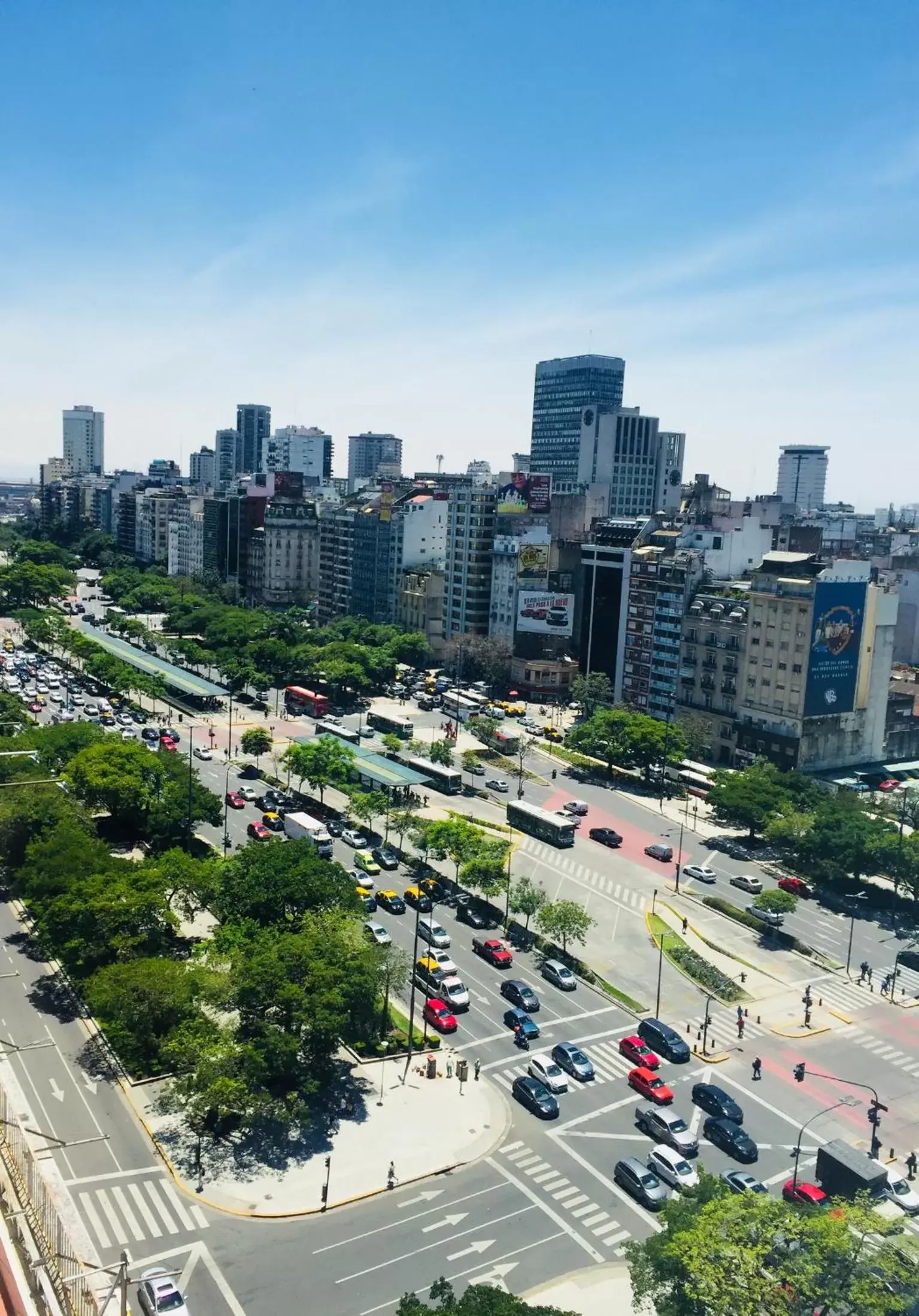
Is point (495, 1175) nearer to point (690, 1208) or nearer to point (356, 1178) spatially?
point (356, 1178)

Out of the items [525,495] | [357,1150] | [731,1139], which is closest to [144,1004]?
[357,1150]

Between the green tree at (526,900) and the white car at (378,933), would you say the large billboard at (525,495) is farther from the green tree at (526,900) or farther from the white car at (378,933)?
the white car at (378,933)

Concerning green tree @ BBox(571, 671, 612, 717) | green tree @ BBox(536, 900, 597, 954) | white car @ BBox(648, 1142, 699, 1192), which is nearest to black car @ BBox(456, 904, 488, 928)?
Answer: green tree @ BBox(536, 900, 597, 954)

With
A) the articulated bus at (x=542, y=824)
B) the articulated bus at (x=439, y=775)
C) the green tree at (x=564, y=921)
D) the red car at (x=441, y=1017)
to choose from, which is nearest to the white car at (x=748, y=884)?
the articulated bus at (x=542, y=824)

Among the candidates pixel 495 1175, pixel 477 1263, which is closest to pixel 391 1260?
pixel 477 1263

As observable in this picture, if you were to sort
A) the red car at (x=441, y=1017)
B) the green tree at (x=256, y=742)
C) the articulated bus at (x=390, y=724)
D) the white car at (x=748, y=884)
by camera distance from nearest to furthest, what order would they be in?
1. the red car at (x=441, y=1017)
2. the white car at (x=748, y=884)
3. the green tree at (x=256, y=742)
4. the articulated bus at (x=390, y=724)

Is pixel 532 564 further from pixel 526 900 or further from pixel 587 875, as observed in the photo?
pixel 526 900

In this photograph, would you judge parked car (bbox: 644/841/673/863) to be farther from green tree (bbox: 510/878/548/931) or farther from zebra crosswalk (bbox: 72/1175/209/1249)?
zebra crosswalk (bbox: 72/1175/209/1249)
